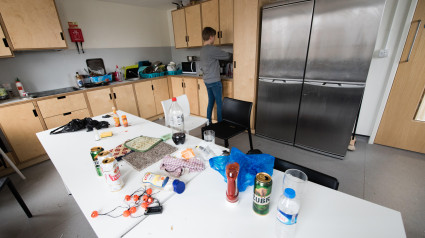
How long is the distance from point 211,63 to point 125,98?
1.76 metres

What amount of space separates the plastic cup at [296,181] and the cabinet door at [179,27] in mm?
3496

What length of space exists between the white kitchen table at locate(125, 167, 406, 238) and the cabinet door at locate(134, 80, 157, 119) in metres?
3.05

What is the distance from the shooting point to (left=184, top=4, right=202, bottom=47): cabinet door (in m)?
3.34

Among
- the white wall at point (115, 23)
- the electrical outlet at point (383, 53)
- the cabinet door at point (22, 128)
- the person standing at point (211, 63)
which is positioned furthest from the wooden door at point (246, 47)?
the cabinet door at point (22, 128)

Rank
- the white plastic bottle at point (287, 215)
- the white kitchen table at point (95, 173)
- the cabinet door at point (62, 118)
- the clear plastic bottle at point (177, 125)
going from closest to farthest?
1. the white plastic bottle at point (287, 215)
2. the white kitchen table at point (95, 173)
3. the clear plastic bottle at point (177, 125)
4. the cabinet door at point (62, 118)

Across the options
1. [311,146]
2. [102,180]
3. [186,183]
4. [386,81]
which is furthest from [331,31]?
[102,180]

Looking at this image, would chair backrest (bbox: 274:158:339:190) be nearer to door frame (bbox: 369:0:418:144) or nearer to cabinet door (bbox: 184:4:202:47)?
door frame (bbox: 369:0:418:144)

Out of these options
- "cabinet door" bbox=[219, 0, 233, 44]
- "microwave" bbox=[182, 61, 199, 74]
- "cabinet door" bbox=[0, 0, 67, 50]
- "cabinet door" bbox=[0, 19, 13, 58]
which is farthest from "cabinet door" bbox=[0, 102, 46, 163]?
"cabinet door" bbox=[219, 0, 233, 44]

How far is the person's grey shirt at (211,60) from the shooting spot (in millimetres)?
2705

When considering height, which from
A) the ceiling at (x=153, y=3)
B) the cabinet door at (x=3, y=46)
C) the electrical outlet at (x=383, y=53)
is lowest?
the electrical outlet at (x=383, y=53)

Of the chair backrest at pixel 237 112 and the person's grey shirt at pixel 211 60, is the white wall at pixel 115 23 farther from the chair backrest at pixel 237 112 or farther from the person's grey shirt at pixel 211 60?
the chair backrest at pixel 237 112

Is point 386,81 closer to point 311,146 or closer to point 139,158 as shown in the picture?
point 311,146

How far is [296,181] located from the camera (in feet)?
2.97

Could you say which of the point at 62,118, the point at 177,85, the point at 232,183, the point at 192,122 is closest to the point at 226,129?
the point at 192,122
